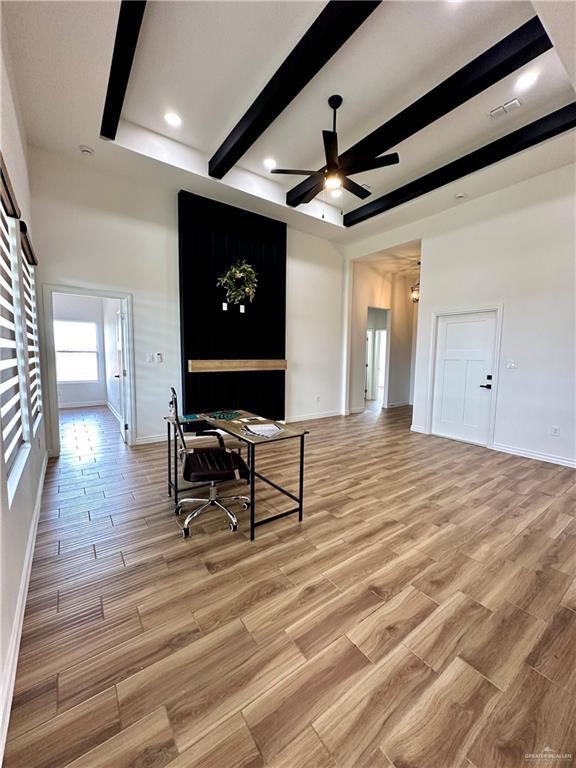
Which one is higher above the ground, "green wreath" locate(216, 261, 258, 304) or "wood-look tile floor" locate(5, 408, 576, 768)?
"green wreath" locate(216, 261, 258, 304)

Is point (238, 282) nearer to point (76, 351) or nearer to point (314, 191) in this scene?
point (314, 191)

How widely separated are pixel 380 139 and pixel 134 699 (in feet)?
15.7

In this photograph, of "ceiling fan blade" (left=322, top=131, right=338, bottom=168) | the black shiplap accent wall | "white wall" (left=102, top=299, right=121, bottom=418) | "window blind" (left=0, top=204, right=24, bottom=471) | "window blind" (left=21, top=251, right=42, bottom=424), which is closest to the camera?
"window blind" (left=0, top=204, right=24, bottom=471)

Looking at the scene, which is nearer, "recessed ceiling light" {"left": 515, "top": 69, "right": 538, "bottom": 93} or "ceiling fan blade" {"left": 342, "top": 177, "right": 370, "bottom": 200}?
"recessed ceiling light" {"left": 515, "top": 69, "right": 538, "bottom": 93}

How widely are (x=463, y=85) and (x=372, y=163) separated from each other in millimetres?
899

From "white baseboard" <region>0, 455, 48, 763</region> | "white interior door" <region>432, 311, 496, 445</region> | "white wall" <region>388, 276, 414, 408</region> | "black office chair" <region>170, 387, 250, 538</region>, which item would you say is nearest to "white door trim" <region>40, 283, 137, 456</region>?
"white baseboard" <region>0, 455, 48, 763</region>

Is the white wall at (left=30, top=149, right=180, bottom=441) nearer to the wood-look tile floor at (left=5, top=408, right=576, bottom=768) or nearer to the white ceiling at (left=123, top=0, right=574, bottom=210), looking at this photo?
the white ceiling at (left=123, top=0, right=574, bottom=210)

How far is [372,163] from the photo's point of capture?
3.24 meters

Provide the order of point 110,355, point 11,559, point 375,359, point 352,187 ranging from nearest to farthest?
point 11,559 → point 352,187 → point 110,355 → point 375,359

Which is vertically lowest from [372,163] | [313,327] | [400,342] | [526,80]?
[400,342]

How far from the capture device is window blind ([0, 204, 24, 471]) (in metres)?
1.71

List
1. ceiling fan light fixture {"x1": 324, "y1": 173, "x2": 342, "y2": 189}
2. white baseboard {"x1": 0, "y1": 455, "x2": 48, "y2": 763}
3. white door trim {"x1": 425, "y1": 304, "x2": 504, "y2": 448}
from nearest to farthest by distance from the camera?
white baseboard {"x1": 0, "y1": 455, "x2": 48, "y2": 763}, ceiling fan light fixture {"x1": 324, "y1": 173, "x2": 342, "y2": 189}, white door trim {"x1": 425, "y1": 304, "x2": 504, "y2": 448}

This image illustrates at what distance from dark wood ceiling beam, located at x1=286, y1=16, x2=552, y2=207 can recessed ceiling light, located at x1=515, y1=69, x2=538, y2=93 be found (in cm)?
40

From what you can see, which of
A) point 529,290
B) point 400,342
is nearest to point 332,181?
point 529,290
